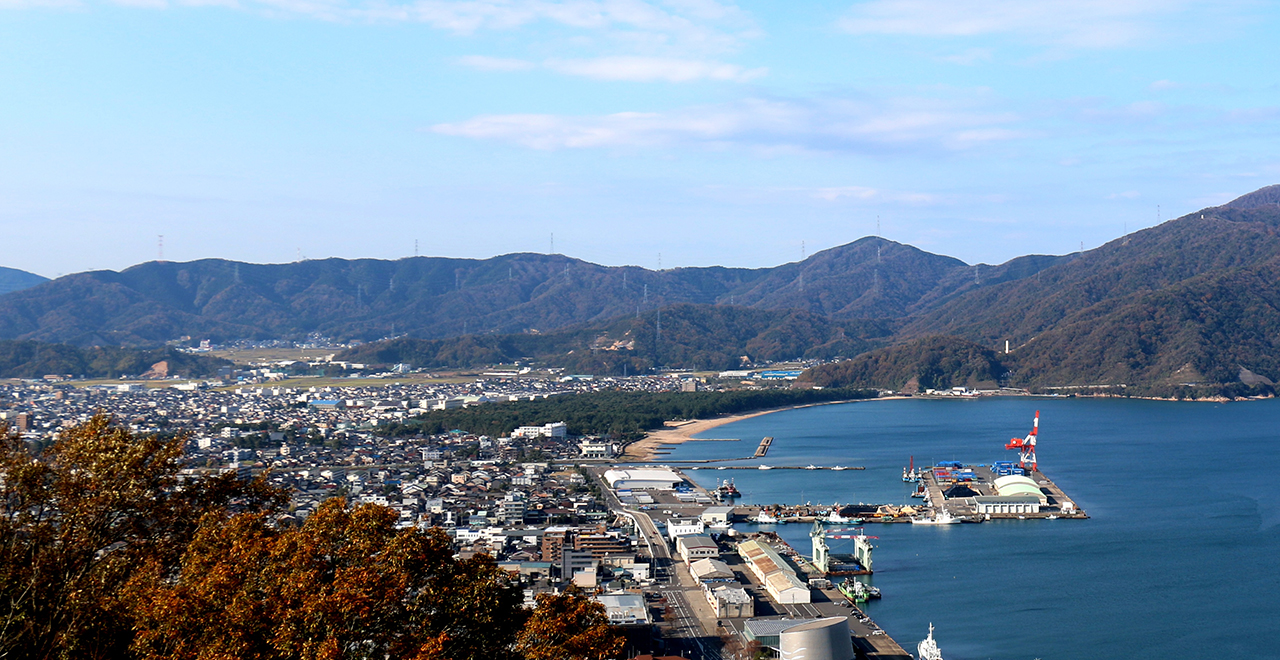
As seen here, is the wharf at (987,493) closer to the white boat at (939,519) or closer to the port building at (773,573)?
the white boat at (939,519)

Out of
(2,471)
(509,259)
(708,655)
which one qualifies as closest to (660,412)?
(708,655)

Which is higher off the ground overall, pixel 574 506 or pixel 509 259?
pixel 509 259

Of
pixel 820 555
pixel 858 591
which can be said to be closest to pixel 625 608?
pixel 858 591

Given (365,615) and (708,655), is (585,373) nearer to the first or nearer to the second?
(708,655)

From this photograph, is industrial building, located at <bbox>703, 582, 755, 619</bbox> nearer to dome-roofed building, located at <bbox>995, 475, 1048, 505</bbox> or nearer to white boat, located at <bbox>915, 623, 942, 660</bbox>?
white boat, located at <bbox>915, 623, 942, 660</bbox>

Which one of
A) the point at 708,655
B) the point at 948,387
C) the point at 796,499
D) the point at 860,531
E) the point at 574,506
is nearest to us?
the point at 708,655

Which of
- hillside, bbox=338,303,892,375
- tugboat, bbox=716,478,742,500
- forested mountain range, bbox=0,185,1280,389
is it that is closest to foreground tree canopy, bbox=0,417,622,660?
tugboat, bbox=716,478,742,500

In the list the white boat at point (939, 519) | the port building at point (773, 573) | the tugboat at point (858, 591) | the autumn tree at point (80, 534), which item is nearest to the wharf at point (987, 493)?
the white boat at point (939, 519)
